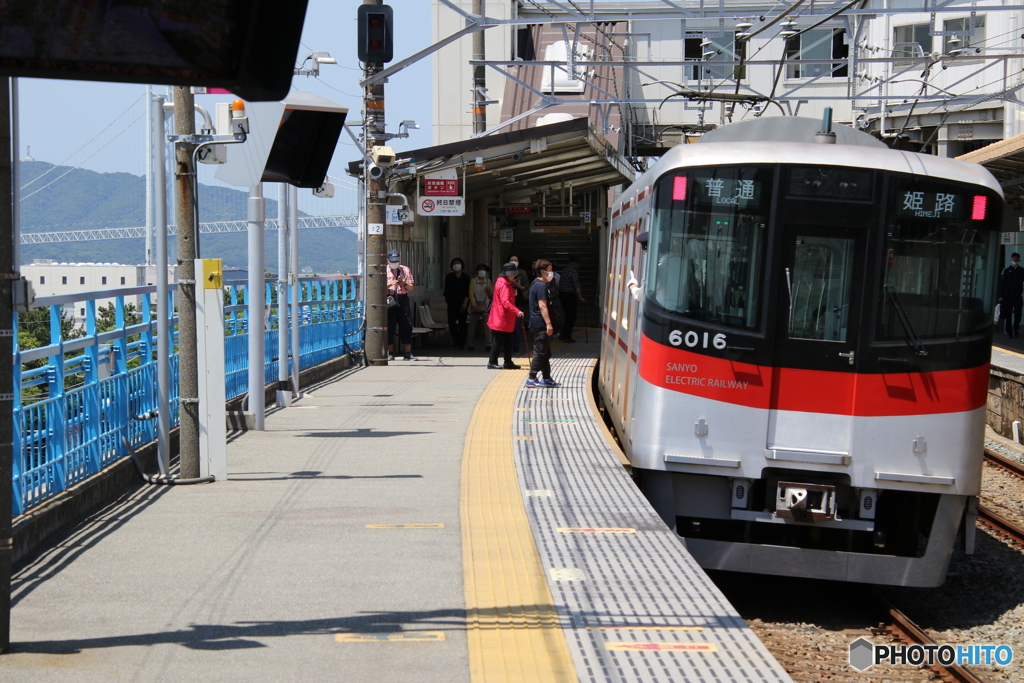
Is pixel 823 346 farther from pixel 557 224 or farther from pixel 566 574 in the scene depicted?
pixel 557 224

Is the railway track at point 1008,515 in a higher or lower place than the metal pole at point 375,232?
lower

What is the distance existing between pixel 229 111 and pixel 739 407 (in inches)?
155

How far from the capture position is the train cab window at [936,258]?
702 cm

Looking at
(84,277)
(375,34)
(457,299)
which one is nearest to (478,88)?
(457,299)

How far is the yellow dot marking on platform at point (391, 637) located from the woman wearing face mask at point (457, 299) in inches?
618

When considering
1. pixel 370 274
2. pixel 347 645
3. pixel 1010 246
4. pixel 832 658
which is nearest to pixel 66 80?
pixel 347 645

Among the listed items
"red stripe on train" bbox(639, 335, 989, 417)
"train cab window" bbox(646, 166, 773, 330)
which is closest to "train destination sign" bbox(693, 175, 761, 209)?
"train cab window" bbox(646, 166, 773, 330)

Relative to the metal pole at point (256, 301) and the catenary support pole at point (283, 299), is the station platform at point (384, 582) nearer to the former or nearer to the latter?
the metal pole at point (256, 301)

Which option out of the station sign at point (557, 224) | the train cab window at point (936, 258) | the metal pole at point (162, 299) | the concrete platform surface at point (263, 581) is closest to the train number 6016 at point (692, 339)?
the train cab window at point (936, 258)

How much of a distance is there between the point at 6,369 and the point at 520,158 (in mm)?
15404

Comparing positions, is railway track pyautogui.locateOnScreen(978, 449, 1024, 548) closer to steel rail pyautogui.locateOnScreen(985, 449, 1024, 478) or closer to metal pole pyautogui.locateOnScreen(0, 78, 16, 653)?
steel rail pyautogui.locateOnScreen(985, 449, 1024, 478)

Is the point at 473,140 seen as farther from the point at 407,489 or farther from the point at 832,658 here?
the point at 832,658

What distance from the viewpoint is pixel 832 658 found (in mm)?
6629

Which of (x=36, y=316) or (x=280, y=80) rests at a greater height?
(x=280, y=80)
